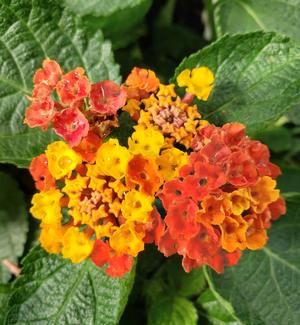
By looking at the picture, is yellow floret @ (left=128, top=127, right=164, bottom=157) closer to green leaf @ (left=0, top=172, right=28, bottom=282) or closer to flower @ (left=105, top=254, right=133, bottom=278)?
flower @ (left=105, top=254, right=133, bottom=278)

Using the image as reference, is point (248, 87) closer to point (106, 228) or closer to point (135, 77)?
point (135, 77)

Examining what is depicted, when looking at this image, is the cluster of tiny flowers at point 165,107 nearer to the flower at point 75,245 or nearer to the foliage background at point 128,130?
the foliage background at point 128,130

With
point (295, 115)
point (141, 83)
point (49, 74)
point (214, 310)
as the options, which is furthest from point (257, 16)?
point (214, 310)

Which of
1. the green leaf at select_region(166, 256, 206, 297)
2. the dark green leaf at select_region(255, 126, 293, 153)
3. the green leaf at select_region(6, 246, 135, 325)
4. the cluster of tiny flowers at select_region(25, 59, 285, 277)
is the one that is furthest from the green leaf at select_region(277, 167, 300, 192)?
the green leaf at select_region(6, 246, 135, 325)

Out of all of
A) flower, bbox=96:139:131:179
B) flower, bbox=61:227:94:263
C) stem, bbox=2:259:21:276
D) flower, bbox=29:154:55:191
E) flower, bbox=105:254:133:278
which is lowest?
stem, bbox=2:259:21:276

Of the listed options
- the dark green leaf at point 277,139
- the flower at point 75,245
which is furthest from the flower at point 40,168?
the dark green leaf at point 277,139

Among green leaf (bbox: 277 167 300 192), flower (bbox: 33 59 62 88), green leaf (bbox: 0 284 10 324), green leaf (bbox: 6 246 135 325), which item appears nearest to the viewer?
flower (bbox: 33 59 62 88)

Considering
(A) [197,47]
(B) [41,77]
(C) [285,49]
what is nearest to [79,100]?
(B) [41,77]

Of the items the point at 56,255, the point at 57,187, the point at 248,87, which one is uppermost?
the point at 248,87

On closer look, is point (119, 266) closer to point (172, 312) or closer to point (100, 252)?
point (100, 252)
